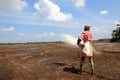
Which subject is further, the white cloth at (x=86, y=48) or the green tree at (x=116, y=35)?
the green tree at (x=116, y=35)

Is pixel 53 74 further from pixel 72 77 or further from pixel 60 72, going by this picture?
pixel 72 77

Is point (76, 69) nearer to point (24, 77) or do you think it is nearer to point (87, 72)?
point (87, 72)

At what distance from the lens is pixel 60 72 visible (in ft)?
48.5

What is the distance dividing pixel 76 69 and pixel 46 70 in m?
1.86

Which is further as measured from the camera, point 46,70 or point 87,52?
point 46,70

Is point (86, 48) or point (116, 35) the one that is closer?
point (86, 48)

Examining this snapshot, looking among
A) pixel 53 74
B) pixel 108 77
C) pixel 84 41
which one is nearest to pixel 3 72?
pixel 53 74

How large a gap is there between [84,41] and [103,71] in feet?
7.37

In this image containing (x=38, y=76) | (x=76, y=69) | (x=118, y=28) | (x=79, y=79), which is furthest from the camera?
(x=118, y=28)

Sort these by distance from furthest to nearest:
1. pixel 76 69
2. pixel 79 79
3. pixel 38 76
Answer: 1. pixel 76 69
2. pixel 38 76
3. pixel 79 79

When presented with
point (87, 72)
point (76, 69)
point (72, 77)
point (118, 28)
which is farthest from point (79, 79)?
point (118, 28)

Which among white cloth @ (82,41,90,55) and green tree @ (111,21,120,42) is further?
green tree @ (111,21,120,42)

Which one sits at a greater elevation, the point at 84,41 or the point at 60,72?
the point at 84,41

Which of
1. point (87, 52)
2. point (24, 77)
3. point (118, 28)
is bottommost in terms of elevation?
point (24, 77)
